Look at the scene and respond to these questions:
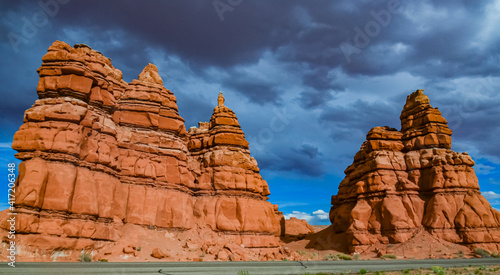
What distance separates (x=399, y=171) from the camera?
53.5m

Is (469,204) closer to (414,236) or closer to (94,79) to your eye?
(414,236)

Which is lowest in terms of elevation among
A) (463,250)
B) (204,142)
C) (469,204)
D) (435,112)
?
(463,250)

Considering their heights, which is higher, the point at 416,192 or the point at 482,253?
the point at 416,192

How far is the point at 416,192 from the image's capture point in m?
51.6

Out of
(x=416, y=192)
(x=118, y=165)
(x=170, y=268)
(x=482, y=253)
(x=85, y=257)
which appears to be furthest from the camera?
(x=416, y=192)

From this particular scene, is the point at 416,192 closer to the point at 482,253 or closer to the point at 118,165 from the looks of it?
the point at 482,253

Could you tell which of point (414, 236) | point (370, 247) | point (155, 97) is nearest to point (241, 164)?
point (155, 97)

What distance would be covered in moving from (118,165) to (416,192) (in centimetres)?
4110

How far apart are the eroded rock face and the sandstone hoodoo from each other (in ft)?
49.0

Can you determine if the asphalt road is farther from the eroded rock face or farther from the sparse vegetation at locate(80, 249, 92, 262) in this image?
the eroded rock face

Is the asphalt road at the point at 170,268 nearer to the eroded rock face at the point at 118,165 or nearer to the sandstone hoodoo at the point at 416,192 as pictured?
the eroded rock face at the point at 118,165

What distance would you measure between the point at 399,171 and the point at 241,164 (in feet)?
79.8

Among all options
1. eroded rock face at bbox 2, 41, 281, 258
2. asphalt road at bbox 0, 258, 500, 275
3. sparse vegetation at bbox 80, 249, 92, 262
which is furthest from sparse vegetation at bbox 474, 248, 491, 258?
sparse vegetation at bbox 80, 249, 92, 262

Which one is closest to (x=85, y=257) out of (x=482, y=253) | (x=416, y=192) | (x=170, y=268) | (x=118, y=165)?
(x=118, y=165)
